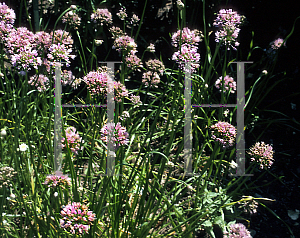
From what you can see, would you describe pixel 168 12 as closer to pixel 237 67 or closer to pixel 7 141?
pixel 237 67

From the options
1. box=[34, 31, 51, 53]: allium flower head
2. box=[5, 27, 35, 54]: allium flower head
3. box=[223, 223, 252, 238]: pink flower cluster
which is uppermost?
box=[34, 31, 51, 53]: allium flower head

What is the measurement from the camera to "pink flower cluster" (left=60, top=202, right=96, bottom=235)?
A: 119 cm

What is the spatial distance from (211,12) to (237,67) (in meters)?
0.65

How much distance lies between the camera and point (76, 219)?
3.94 feet

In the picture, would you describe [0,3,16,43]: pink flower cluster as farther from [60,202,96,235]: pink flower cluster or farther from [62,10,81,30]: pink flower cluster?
[60,202,96,235]: pink flower cluster

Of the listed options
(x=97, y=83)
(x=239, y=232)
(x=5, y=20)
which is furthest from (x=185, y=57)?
(x=5, y=20)

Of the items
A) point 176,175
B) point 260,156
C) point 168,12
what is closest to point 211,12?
point 168,12

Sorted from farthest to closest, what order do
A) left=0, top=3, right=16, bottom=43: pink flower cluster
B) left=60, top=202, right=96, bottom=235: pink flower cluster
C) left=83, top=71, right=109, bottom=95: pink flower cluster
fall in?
left=0, top=3, right=16, bottom=43: pink flower cluster < left=83, top=71, right=109, bottom=95: pink flower cluster < left=60, top=202, right=96, bottom=235: pink flower cluster

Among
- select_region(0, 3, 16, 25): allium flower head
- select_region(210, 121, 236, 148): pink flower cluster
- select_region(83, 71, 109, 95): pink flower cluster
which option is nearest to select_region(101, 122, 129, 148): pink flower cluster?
select_region(83, 71, 109, 95): pink flower cluster

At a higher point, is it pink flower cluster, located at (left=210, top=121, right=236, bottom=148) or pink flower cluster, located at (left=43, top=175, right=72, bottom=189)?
pink flower cluster, located at (left=210, top=121, right=236, bottom=148)

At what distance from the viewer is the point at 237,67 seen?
2.59m

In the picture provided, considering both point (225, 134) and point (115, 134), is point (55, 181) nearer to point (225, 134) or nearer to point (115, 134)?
point (115, 134)

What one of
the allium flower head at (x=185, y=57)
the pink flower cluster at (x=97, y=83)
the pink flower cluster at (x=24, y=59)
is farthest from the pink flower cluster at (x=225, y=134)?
the pink flower cluster at (x=24, y=59)

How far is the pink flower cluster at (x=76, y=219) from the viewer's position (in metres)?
1.19
